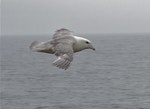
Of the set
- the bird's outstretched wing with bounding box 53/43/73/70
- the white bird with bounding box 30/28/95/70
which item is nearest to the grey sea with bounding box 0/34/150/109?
the white bird with bounding box 30/28/95/70

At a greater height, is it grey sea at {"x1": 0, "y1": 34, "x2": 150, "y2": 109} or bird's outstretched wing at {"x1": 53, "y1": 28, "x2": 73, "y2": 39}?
bird's outstretched wing at {"x1": 53, "y1": 28, "x2": 73, "y2": 39}

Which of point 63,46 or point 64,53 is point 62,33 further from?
point 64,53

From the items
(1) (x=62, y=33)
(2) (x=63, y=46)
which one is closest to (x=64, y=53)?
(2) (x=63, y=46)

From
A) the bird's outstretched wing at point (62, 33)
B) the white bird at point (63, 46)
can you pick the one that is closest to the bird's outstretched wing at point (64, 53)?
the white bird at point (63, 46)

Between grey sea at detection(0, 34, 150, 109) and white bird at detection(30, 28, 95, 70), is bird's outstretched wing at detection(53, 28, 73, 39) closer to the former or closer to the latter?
white bird at detection(30, 28, 95, 70)

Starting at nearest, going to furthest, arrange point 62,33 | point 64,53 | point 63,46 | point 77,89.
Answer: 1. point 64,53
2. point 63,46
3. point 62,33
4. point 77,89

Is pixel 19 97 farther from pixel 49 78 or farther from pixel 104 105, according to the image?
pixel 49 78

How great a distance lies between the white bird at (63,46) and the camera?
13.6 metres

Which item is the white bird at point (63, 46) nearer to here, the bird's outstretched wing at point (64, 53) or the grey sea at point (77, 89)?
the bird's outstretched wing at point (64, 53)

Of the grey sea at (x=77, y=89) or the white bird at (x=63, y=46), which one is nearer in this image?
the white bird at (x=63, y=46)

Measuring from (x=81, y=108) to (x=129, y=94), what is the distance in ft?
66.1

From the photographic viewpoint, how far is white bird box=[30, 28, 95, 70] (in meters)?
13.6

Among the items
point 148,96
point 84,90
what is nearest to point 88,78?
point 84,90

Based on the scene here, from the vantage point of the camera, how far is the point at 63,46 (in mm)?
14031
